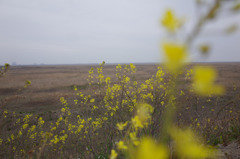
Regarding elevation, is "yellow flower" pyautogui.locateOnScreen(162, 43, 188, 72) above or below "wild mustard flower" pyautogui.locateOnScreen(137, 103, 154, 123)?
above

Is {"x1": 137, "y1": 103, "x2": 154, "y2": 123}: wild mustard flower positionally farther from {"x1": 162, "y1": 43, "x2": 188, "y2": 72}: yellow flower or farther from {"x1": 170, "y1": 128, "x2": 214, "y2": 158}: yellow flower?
{"x1": 162, "y1": 43, "x2": 188, "y2": 72}: yellow flower

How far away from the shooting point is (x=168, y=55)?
60 centimetres

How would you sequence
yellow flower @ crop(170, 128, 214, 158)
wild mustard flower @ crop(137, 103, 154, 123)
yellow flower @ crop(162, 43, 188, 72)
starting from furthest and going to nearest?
wild mustard flower @ crop(137, 103, 154, 123) → yellow flower @ crop(170, 128, 214, 158) → yellow flower @ crop(162, 43, 188, 72)

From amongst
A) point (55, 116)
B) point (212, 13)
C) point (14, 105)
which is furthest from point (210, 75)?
point (14, 105)

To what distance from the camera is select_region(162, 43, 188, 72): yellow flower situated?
23.1 inches

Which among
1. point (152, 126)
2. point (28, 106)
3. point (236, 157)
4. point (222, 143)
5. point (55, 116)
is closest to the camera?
point (236, 157)

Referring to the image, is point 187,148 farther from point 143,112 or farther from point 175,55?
point 175,55

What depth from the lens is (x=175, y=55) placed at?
0.59 m

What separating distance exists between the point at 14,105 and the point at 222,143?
17058mm

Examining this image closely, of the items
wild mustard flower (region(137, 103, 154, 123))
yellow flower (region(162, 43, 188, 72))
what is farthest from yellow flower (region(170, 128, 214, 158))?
yellow flower (region(162, 43, 188, 72))

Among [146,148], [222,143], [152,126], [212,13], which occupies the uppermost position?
[212,13]

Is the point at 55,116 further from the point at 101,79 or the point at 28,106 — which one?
the point at 101,79

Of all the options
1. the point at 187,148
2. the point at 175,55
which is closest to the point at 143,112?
the point at 187,148

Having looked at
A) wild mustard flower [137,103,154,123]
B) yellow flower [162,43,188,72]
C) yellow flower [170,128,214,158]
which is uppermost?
yellow flower [162,43,188,72]
